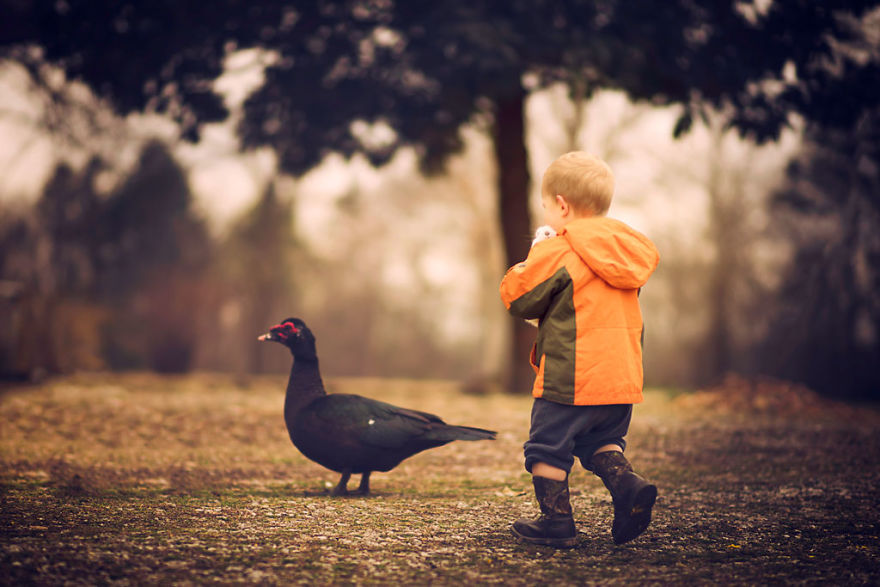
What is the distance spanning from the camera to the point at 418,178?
67.2 feet

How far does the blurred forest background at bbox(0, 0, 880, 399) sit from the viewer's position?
27.4ft

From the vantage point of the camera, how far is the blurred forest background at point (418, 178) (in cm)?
834

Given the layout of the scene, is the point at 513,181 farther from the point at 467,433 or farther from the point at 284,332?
the point at 467,433

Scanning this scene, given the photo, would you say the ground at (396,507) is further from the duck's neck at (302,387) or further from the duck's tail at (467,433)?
the duck's neck at (302,387)

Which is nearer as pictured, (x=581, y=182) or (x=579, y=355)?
(x=579, y=355)

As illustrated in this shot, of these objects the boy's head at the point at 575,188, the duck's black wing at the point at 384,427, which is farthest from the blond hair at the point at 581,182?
the duck's black wing at the point at 384,427

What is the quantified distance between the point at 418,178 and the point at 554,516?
1765 cm

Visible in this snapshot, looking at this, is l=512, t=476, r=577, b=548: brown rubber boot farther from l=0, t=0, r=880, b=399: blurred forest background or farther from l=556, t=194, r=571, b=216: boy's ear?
l=0, t=0, r=880, b=399: blurred forest background

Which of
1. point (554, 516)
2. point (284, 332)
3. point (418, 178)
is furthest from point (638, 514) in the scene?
point (418, 178)

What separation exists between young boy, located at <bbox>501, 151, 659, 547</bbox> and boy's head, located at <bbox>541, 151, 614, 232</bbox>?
11cm

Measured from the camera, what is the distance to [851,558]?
3205 millimetres

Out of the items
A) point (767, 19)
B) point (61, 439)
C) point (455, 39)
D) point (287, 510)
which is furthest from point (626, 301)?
point (767, 19)

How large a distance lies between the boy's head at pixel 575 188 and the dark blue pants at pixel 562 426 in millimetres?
809

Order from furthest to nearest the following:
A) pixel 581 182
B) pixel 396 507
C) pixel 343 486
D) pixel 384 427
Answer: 1. pixel 343 486
2. pixel 384 427
3. pixel 396 507
4. pixel 581 182
